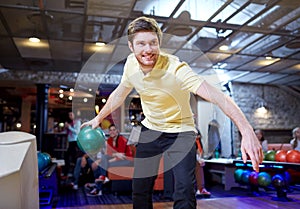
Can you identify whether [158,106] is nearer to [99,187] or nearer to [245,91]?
A: [99,187]

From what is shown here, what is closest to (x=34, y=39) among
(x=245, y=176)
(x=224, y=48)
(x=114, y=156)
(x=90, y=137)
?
(x=114, y=156)

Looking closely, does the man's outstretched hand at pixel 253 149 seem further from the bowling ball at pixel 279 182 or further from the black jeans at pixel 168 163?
the bowling ball at pixel 279 182

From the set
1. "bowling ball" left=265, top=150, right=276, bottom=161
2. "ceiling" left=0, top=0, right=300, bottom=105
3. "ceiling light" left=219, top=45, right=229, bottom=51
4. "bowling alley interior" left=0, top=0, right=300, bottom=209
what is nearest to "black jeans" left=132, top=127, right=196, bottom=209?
"bowling alley interior" left=0, top=0, right=300, bottom=209

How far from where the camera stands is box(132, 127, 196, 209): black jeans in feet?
3.97

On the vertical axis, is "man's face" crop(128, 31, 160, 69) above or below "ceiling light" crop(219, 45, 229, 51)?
below

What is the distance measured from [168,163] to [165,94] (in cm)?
34

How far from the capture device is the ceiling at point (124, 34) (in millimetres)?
3674

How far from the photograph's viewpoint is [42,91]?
21.5 feet

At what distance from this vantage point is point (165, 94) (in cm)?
131

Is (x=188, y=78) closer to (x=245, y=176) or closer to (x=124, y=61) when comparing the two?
(x=124, y=61)

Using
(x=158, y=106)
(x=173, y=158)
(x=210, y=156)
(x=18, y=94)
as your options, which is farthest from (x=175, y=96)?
(x=18, y=94)

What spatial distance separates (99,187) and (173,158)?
10.4 ft

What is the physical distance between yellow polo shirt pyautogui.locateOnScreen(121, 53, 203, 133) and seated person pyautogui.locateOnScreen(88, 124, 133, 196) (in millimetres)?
2378

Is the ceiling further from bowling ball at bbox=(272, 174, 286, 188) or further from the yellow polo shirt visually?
bowling ball at bbox=(272, 174, 286, 188)
